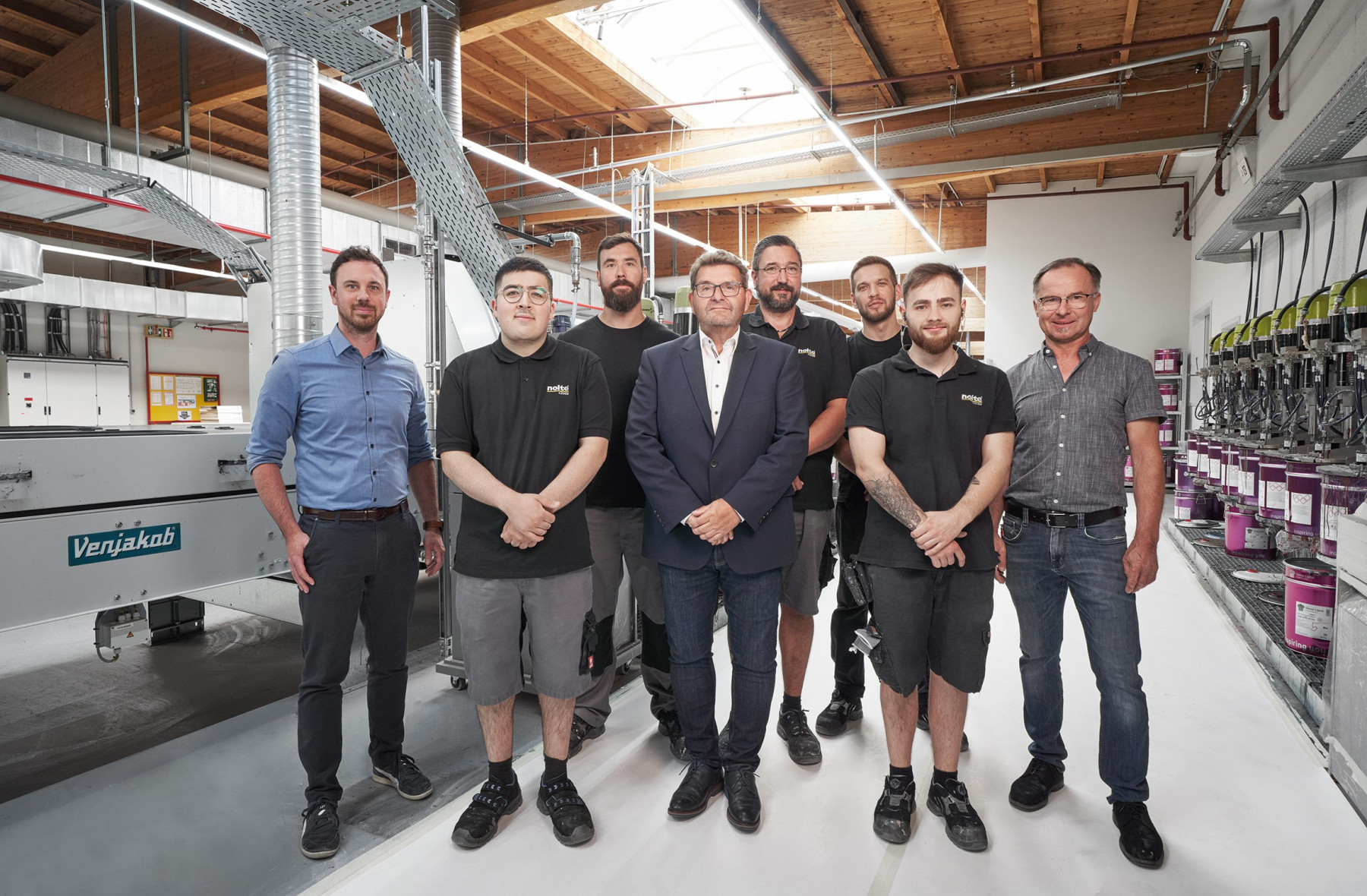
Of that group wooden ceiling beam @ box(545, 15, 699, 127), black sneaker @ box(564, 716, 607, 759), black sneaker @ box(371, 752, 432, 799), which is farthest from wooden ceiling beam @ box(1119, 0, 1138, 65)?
black sneaker @ box(371, 752, 432, 799)

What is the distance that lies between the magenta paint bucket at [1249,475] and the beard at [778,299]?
2902 mm

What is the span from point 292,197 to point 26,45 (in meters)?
5.16

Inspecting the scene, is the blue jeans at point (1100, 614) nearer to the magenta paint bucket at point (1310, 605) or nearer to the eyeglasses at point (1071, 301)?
the eyeglasses at point (1071, 301)

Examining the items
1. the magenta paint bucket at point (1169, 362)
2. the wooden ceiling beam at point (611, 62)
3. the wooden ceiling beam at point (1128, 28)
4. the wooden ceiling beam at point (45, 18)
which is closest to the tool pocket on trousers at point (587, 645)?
the wooden ceiling beam at point (611, 62)

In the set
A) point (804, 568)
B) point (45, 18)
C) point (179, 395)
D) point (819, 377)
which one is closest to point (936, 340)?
point (819, 377)

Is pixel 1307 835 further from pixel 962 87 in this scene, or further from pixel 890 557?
pixel 962 87

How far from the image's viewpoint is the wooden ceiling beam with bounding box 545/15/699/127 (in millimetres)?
6199

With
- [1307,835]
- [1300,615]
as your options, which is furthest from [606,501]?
[1300,615]

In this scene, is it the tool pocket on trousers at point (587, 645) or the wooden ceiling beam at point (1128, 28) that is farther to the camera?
the wooden ceiling beam at point (1128, 28)

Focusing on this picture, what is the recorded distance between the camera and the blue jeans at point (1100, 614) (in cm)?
211

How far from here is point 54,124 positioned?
245 inches

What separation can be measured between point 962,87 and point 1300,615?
5849 millimetres

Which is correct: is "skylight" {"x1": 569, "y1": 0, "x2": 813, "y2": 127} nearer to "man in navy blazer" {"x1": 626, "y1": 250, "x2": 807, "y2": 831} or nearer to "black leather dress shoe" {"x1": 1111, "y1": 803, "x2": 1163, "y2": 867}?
"man in navy blazer" {"x1": 626, "y1": 250, "x2": 807, "y2": 831}

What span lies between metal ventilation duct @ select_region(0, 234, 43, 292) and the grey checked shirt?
457cm
